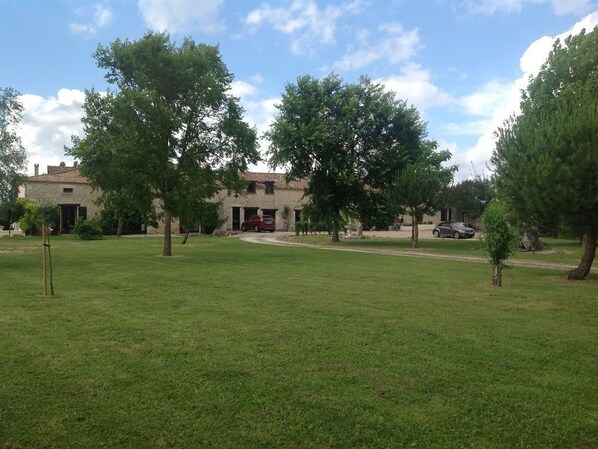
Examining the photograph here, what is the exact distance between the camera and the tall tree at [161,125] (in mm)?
18828

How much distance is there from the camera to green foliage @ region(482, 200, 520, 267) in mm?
11867

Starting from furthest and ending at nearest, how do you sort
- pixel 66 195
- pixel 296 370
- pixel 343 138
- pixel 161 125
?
1. pixel 66 195
2. pixel 343 138
3. pixel 161 125
4. pixel 296 370

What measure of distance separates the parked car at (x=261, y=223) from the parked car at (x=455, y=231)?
15.7 metres

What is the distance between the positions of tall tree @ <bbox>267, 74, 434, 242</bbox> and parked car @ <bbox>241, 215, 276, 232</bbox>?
17.9m

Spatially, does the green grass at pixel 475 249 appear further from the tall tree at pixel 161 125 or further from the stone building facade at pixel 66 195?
the stone building facade at pixel 66 195

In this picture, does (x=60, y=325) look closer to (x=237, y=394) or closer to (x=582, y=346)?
(x=237, y=394)

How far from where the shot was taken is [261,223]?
5006 centimetres

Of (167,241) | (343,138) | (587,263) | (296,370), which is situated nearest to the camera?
(296,370)

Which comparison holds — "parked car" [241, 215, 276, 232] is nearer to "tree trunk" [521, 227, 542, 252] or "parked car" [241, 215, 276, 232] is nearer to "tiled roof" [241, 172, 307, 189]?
"tiled roof" [241, 172, 307, 189]

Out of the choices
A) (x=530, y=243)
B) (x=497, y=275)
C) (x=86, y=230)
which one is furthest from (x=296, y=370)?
(x=86, y=230)

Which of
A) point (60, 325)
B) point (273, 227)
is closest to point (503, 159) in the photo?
point (60, 325)

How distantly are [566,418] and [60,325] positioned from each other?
20.4 ft

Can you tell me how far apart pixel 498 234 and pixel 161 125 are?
41.9 ft

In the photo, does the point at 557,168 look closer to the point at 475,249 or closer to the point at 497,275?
the point at 497,275
